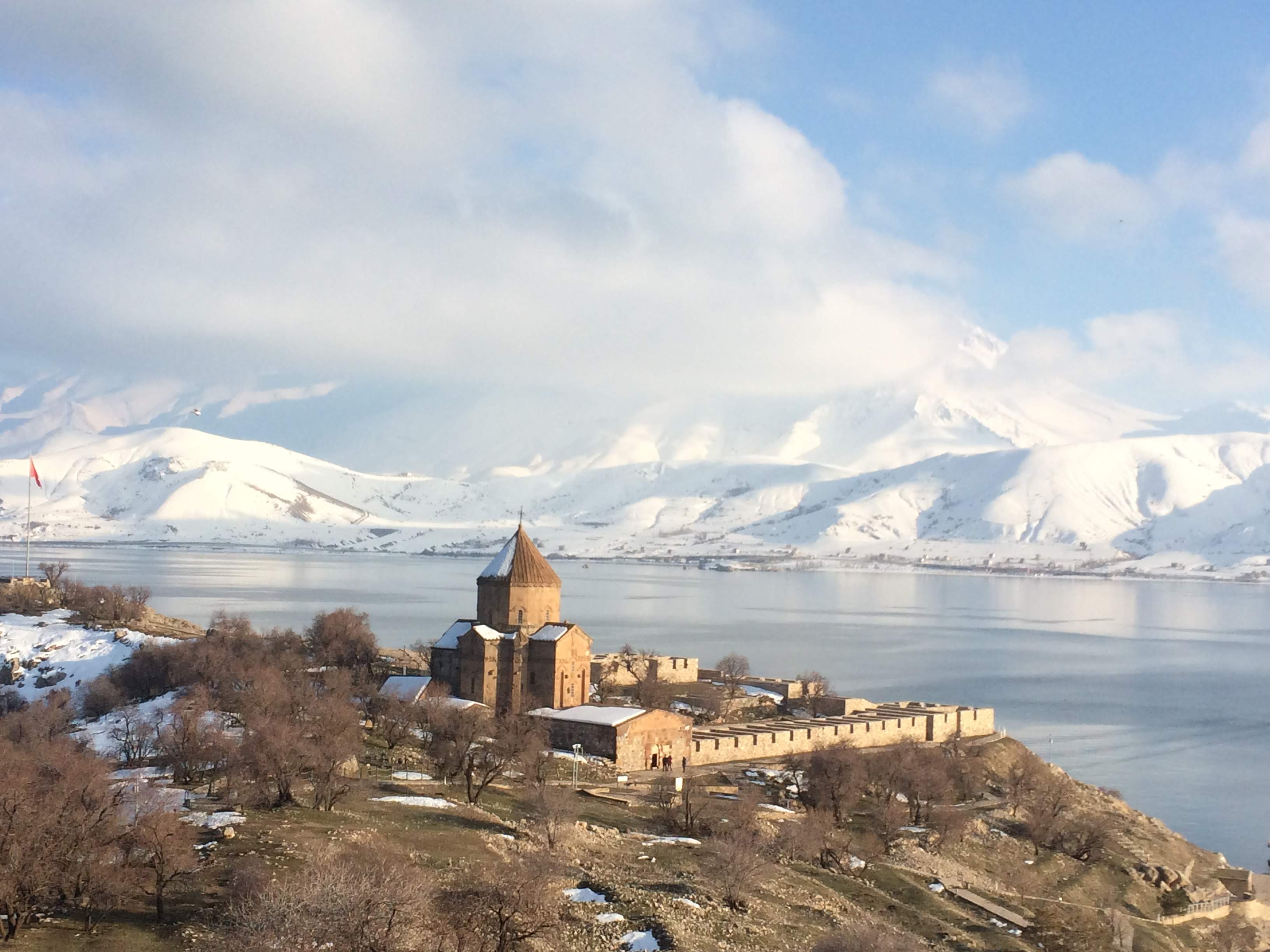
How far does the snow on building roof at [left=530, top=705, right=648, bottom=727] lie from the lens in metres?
28.1

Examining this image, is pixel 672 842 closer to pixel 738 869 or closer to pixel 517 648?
pixel 738 869

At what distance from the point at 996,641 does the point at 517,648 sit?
177ft


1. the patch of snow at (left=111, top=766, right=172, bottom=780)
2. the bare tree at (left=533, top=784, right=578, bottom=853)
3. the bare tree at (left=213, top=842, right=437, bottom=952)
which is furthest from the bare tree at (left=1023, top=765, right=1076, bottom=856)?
the bare tree at (left=213, top=842, right=437, bottom=952)

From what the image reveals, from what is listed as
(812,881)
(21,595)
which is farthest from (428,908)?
(21,595)

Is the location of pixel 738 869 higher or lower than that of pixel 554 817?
lower

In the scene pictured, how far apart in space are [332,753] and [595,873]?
495 cm

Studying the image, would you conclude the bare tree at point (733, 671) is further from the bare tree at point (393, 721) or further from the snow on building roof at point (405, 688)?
the bare tree at point (393, 721)

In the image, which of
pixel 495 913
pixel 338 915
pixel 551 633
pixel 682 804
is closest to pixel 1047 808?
pixel 682 804

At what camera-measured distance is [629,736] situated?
91.7 feet

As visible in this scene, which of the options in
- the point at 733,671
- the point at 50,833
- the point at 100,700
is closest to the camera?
the point at 50,833

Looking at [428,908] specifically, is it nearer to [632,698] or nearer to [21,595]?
[632,698]

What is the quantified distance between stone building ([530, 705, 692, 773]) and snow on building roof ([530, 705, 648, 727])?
2 cm

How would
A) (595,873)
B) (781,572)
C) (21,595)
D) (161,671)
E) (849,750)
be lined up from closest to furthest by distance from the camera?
(595,873), (849,750), (161,671), (21,595), (781,572)

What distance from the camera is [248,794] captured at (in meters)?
18.7
